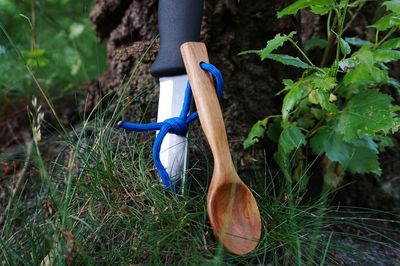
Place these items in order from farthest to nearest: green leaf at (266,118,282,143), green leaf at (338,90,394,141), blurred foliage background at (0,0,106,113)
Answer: blurred foliage background at (0,0,106,113)
green leaf at (266,118,282,143)
green leaf at (338,90,394,141)

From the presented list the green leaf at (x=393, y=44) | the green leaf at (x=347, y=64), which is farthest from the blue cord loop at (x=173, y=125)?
the green leaf at (x=393, y=44)

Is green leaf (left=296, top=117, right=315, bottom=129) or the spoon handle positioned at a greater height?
the spoon handle

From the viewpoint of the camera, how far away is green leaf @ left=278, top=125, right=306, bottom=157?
1175 millimetres

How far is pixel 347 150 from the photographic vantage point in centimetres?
120

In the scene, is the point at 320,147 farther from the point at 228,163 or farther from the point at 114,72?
the point at 114,72

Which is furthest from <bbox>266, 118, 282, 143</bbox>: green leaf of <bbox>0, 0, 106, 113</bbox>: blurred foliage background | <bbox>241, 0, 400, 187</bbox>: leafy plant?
<bbox>0, 0, 106, 113</bbox>: blurred foliage background

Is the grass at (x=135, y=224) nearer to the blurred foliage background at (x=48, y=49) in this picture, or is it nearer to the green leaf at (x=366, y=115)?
the green leaf at (x=366, y=115)

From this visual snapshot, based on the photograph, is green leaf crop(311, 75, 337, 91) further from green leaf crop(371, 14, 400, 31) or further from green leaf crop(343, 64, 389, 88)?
green leaf crop(371, 14, 400, 31)

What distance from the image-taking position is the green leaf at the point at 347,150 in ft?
3.91

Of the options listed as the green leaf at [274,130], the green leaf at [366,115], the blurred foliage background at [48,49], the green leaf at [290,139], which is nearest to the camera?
the green leaf at [366,115]

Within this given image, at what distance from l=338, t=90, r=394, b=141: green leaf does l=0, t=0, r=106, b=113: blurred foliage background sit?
2.96 ft

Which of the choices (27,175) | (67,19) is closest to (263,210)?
(27,175)

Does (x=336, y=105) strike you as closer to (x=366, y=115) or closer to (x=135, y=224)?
(x=366, y=115)

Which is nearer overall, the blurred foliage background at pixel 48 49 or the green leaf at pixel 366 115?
the green leaf at pixel 366 115
